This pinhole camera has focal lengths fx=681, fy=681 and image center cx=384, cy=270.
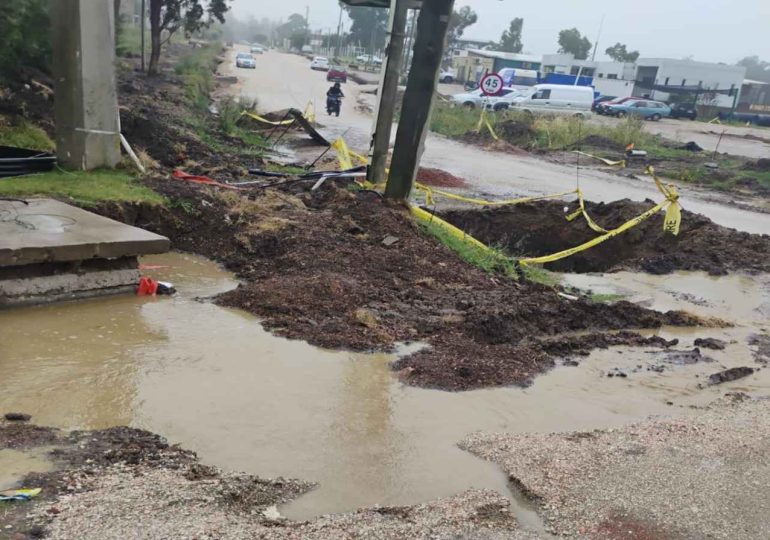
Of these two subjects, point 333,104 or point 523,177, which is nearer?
point 523,177

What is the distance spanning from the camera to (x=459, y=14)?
101 meters

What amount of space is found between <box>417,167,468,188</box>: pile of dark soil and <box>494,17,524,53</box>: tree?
97.2 m

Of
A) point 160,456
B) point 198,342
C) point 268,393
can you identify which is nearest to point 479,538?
point 160,456

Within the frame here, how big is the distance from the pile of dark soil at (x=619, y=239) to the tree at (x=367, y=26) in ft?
321

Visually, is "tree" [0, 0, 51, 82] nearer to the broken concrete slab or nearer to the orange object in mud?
the broken concrete slab

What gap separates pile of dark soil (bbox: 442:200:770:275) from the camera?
412 inches

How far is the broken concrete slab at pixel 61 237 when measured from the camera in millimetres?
5738

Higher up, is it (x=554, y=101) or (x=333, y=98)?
(x=554, y=101)

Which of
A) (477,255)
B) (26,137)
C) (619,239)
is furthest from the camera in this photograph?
(619,239)

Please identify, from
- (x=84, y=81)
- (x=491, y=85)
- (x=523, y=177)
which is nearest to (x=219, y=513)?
(x=84, y=81)

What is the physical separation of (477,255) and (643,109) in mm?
41860

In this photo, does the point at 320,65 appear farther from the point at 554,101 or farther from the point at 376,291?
the point at 376,291

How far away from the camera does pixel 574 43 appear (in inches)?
3856

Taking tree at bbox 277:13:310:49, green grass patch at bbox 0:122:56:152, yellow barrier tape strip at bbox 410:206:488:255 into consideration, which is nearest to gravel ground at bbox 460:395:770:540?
yellow barrier tape strip at bbox 410:206:488:255
